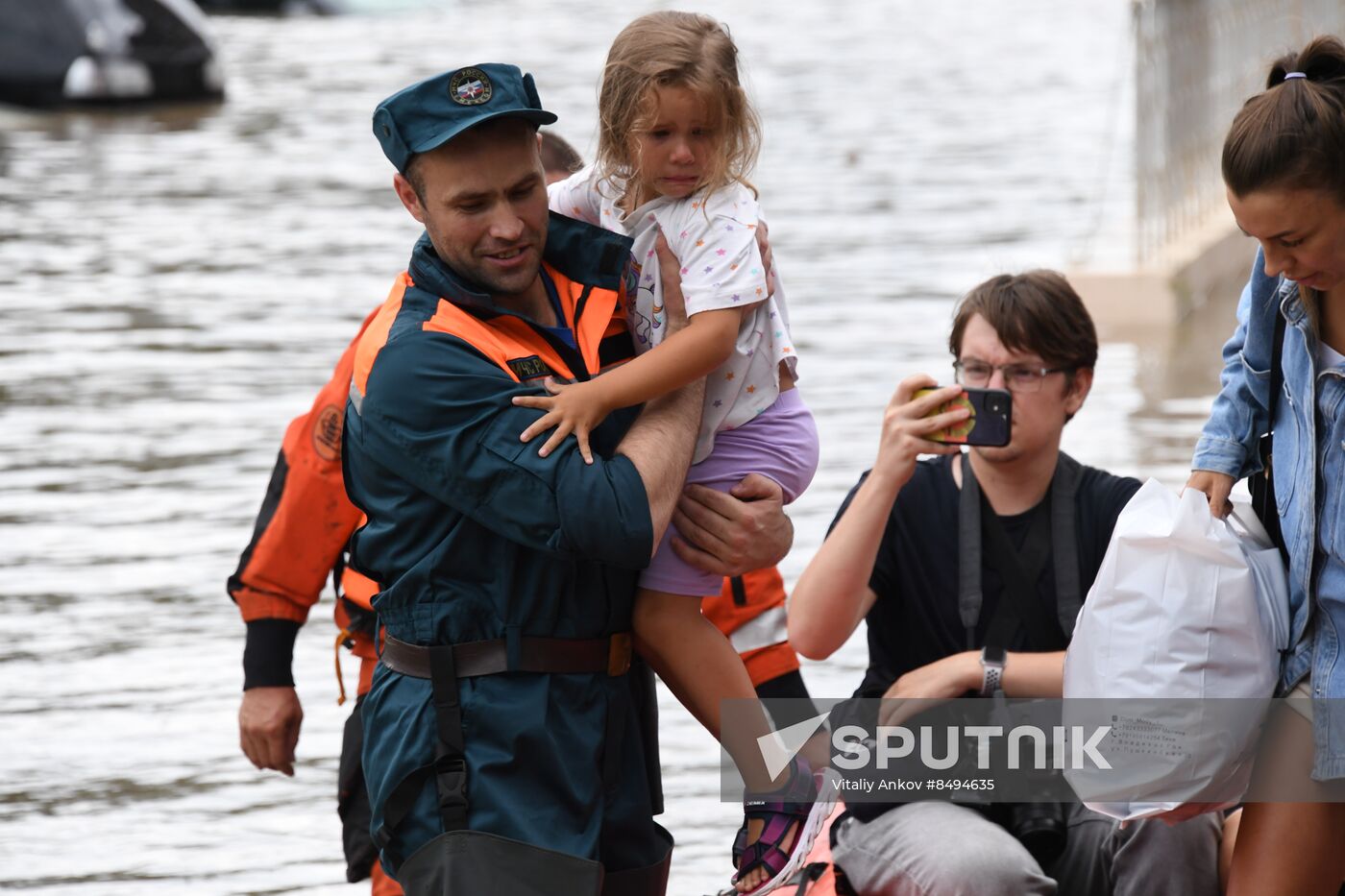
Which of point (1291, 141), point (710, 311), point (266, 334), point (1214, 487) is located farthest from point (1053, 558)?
point (266, 334)

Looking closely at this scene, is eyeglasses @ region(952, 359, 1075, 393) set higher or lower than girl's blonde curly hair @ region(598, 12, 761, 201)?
lower

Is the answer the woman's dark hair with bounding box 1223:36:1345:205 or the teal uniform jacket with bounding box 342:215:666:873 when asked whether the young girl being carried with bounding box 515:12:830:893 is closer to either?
the teal uniform jacket with bounding box 342:215:666:873

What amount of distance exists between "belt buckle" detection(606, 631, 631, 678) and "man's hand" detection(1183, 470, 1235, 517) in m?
0.94

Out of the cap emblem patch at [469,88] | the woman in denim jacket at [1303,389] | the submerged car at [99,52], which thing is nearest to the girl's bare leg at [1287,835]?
the woman in denim jacket at [1303,389]

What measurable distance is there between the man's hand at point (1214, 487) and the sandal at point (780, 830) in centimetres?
80

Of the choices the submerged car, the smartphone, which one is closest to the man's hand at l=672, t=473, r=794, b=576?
the smartphone

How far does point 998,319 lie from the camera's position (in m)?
3.91

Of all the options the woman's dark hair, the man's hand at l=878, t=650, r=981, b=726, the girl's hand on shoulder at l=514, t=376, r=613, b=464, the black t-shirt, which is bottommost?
the man's hand at l=878, t=650, r=981, b=726

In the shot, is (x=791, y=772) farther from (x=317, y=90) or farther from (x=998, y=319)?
(x=317, y=90)

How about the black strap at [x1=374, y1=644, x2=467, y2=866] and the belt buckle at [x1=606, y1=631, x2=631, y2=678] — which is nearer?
the black strap at [x1=374, y1=644, x2=467, y2=866]

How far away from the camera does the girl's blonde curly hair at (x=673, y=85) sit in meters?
3.24

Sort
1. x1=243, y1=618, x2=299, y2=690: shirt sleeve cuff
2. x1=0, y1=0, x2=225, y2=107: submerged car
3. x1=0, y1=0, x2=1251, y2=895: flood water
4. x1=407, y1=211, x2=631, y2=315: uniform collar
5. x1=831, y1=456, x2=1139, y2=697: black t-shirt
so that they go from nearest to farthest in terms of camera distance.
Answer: x1=407, y1=211, x2=631, y2=315: uniform collar
x1=831, y1=456, x2=1139, y2=697: black t-shirt
x1=243, y1=618, x2=299, y2=690: shirt sleeve cuff
x1=0, y1=0, x2=1251, y2=895: flood water
x1=0, y1=0, x2=225, y2=107: submerged car

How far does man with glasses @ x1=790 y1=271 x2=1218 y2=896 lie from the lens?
3.57m

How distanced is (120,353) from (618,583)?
8.43m
